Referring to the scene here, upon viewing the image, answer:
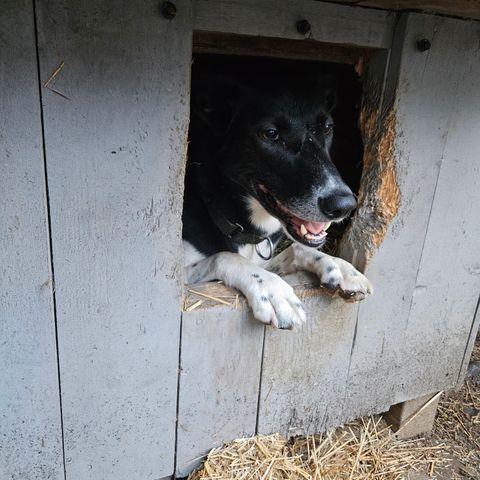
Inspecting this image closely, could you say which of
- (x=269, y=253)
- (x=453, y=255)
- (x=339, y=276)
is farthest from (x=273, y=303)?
(x=453, y=255)

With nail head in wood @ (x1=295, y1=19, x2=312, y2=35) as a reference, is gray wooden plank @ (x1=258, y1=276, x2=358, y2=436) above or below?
below

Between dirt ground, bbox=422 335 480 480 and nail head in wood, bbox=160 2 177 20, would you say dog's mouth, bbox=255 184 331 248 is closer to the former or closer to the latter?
nail head in wood, bbox=160 2 177 20

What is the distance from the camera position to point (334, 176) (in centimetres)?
188

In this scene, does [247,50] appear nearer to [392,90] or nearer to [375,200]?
[392,90]

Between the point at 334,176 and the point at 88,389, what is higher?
the point at 334,176

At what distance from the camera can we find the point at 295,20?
4.98ft

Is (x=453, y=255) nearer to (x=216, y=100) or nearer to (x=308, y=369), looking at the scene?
(x=308, y=369)

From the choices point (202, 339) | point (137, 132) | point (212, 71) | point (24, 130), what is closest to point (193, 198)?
point (212, 71)

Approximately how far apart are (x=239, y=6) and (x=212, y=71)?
2.55 feet

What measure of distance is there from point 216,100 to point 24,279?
1114 mm

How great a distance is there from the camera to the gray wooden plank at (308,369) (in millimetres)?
2016

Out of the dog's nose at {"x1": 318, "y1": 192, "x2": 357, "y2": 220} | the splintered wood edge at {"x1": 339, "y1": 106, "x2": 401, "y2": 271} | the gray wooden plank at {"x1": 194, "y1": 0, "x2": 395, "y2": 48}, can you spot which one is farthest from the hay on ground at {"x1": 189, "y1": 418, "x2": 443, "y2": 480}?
the gray wooden plank at {"x1": 194, "y1": 0, "x2": 395, "y2": 48}

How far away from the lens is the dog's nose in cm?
181

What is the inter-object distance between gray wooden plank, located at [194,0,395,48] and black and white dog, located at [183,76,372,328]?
0.44m
